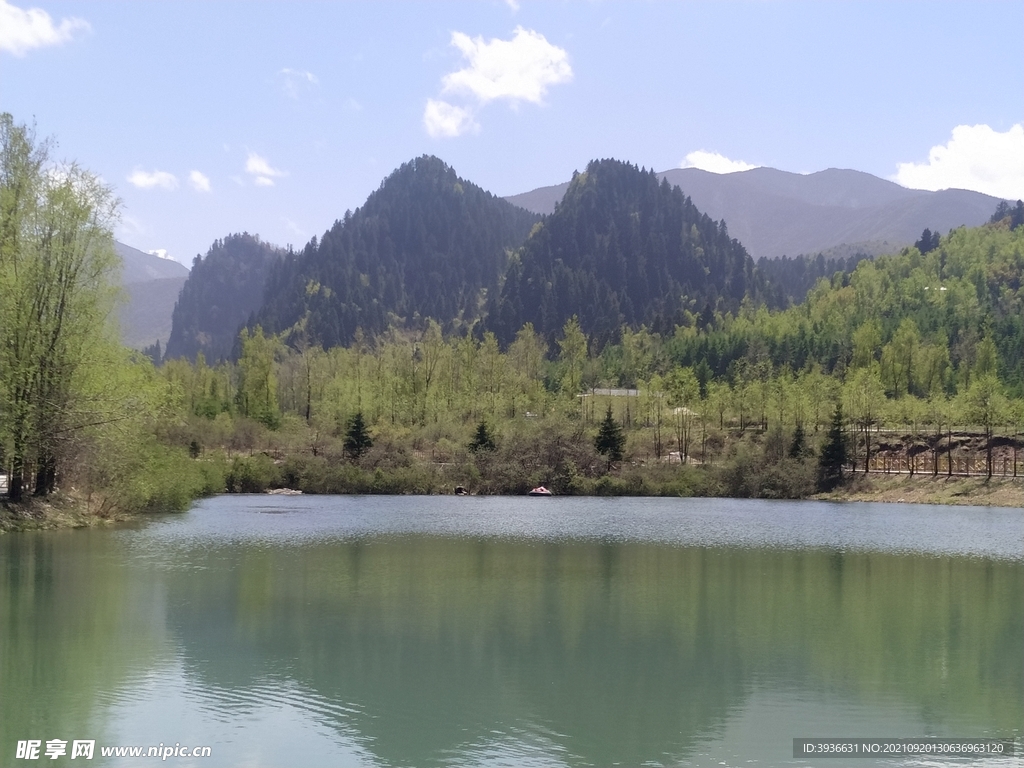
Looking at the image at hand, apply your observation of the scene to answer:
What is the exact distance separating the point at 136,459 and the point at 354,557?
40.6 feet

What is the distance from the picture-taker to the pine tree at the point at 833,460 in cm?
5972

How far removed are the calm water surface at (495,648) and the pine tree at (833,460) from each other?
28.9m

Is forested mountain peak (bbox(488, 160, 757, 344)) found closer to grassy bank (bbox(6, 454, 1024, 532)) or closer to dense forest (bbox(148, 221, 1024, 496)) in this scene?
dense forest (bbox(148, 221, 1024, 496))

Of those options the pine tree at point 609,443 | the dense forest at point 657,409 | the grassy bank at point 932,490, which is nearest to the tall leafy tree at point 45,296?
the dense forest at point 657,409

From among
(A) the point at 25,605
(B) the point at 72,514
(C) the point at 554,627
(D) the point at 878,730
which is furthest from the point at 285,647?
(B) the point at 72,514

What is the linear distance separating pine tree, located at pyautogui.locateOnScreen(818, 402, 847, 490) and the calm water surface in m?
28.9

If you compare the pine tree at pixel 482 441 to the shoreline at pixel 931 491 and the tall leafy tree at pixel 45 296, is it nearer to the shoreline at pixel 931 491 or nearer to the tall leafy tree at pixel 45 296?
the shoreline at pixel 931 491

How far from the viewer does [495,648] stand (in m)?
15.6

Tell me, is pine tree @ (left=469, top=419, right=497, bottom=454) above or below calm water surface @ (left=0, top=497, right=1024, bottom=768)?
above

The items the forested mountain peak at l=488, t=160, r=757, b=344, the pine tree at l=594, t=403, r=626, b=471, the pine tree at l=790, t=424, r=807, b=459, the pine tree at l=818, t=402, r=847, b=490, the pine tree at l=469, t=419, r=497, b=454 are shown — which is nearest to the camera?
the pine tree at l=818, t=402, r=847, b=490

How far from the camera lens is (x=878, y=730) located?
Answer: 38.4 feet

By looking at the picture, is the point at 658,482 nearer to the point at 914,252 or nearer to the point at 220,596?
the point at 220,596

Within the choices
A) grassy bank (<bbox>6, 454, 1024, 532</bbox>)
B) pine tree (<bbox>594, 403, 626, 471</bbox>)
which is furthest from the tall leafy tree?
pine tree (<bbox>594, 403, 626, 471</bbox>)

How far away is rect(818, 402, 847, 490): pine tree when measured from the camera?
59719 millimetres
